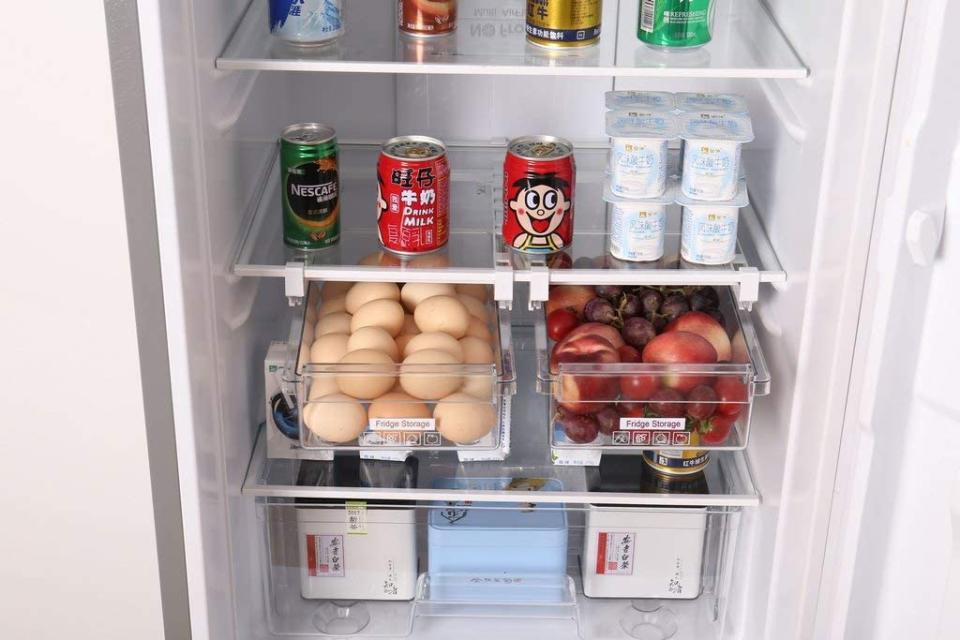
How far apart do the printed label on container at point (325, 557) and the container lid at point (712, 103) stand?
0.83m

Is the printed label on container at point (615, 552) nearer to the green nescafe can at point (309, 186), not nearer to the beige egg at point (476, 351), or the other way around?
the beige egg at point (476, 351)

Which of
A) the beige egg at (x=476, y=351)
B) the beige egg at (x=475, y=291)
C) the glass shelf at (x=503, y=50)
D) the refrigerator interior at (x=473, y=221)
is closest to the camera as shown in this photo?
the refrigerator interior at (x=473, y=221)

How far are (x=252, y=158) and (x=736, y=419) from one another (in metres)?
0.79

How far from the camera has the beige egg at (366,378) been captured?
1665 millimetres

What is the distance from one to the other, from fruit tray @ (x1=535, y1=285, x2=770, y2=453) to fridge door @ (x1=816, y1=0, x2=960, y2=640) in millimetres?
208

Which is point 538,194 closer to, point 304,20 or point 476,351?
point 476,351

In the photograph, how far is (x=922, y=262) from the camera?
1.35 meters

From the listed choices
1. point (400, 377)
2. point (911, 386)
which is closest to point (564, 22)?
point (400, 377)

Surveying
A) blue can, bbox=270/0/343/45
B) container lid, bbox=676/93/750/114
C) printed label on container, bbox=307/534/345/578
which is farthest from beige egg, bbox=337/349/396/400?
container lid, bbox=676/93/750/114

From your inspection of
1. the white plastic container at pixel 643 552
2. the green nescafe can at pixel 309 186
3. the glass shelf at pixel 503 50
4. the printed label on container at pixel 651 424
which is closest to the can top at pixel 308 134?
the green nescafe can at pixel 309 186

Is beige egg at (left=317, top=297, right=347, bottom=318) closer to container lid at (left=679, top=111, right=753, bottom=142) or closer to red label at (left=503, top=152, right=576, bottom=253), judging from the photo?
red label at (left=503, top=152, right=576, bottom=253)

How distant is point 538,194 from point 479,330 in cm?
24

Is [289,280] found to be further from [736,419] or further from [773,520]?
[773,520]

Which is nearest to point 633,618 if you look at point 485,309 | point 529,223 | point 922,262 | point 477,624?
point 477,624
